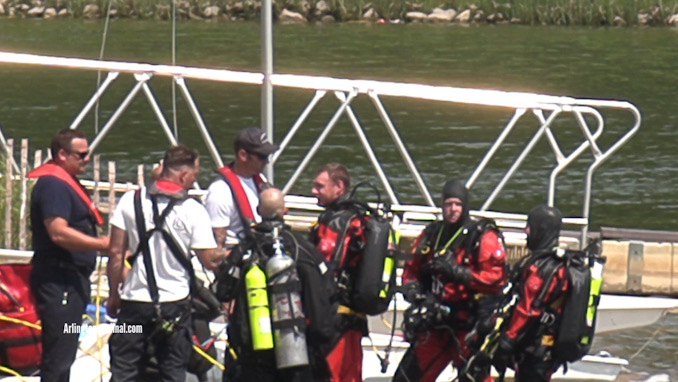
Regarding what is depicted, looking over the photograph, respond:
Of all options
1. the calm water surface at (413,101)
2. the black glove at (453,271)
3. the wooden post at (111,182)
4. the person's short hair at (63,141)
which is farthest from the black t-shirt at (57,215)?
the calm water surface at (413,101)

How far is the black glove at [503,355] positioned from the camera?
650 centimetres

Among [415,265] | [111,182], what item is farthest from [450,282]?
[111,182]

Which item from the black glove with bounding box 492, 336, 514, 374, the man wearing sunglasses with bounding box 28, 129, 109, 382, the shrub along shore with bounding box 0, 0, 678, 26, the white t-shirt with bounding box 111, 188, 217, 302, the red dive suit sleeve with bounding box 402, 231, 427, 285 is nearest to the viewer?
the white t-shirt with bounding box 111, 188, 217, 302

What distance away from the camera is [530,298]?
6457 millimetres

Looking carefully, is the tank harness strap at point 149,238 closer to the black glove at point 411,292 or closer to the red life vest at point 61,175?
the red life vest at point 61,175

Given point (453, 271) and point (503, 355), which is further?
point (453, 271)

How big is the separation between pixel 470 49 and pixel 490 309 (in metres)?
25.0

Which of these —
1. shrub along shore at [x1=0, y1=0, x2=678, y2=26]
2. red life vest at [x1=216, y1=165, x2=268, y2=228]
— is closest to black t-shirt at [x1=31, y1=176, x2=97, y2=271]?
red life vest at [x1=216, y1=165, x2=268, y2=228]

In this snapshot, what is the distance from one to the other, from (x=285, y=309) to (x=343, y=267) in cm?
80

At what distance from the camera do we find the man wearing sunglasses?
6.36 metres

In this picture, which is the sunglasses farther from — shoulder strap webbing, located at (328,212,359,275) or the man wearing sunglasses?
shoulder strap webbing, located at (328,212,359,275)

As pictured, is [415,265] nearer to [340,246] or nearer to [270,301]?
[340,246]

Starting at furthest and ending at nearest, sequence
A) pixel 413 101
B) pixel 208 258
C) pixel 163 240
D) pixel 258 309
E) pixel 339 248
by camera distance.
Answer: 1. pixel 413 101
2. pixel 339 248
3. pixel 208 258
4. pixel 163 240
5. pixel 258 309

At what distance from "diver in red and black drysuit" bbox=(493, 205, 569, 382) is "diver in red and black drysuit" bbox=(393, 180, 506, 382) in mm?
266
